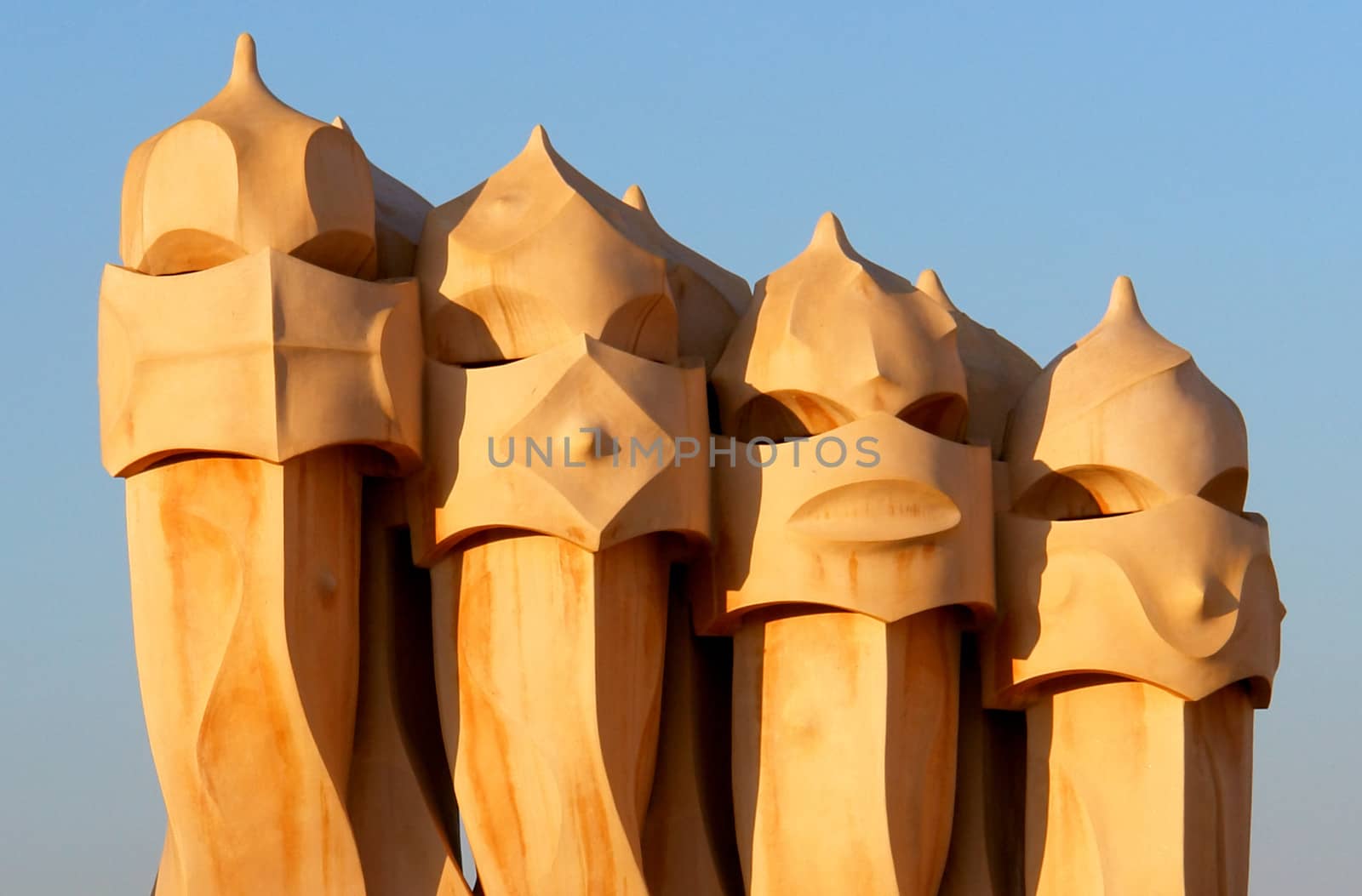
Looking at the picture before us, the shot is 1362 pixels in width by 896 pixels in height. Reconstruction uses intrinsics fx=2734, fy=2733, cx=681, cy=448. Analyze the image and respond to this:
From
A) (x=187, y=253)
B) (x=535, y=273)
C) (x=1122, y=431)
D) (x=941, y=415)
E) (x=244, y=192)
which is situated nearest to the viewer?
(x=244, y=192)

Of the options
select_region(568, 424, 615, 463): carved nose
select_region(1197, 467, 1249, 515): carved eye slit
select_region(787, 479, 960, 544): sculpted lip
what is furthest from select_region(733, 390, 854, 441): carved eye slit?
select_region(1197, 467, 1249, 515): carved eye slit

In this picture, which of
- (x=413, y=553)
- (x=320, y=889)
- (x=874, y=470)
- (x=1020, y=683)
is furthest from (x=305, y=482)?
(x=1020, y=683)

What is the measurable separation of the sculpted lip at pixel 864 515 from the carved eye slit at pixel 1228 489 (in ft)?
6.82

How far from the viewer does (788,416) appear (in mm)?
18234

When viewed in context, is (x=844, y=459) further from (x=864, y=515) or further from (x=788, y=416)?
(x=788, y=416)

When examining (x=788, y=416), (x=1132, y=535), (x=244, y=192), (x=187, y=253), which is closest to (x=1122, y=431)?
(x=1132, y=535)

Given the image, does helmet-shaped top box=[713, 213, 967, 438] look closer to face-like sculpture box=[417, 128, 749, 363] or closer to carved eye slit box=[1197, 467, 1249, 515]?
face-like sculpture box=[417, 128, 749, 363]

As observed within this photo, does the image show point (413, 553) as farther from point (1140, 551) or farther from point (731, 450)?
point (1140, 551)

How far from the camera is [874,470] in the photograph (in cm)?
1750

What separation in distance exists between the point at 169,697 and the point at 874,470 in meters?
4.64

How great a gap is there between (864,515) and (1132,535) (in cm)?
183

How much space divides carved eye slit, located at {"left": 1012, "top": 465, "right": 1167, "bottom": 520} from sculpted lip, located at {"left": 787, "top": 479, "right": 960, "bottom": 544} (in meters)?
1.31

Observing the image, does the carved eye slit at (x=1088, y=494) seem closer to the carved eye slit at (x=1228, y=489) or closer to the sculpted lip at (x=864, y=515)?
the carved eye slit at (x=1228, y=489)

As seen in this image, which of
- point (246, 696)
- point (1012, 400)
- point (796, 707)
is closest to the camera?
point (246, 696)
